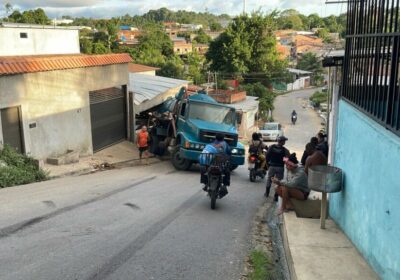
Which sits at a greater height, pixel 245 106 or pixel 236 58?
pixel 236 58

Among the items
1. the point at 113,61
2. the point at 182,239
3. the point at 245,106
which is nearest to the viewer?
the point at 182,239

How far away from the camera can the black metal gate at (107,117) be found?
17.9 meters

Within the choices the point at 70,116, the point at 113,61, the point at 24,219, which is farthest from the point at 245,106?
the point at 24,219

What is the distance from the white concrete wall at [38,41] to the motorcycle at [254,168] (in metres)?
16.1

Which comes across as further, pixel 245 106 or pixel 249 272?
pixel 245 106

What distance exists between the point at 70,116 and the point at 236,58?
4278 cm

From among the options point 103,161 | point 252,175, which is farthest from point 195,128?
point 103,161

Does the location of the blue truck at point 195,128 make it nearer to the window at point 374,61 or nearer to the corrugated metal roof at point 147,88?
the corrugated metal roof at point 147,88

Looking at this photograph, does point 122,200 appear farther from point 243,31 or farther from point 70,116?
point 243,31

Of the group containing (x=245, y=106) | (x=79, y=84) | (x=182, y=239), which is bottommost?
(x=245, y=106)

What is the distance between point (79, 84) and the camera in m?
16.3

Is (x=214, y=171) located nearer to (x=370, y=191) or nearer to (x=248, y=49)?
(x=370, y=191)

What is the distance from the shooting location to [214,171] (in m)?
9.18

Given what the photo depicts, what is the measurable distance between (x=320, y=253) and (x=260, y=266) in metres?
0.88
